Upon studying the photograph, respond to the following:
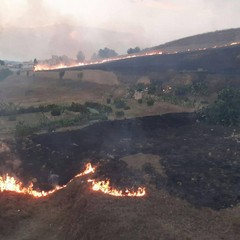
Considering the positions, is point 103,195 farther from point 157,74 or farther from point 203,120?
point 157,74

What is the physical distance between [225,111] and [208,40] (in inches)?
3045

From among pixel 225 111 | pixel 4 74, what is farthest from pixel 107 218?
pixel 4 74

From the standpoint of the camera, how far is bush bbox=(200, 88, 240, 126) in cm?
4845

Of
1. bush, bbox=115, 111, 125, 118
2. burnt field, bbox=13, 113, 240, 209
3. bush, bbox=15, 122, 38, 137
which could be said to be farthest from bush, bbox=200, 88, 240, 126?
bush, bbox=15, 122, 38, 137

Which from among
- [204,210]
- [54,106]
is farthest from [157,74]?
[204,210]

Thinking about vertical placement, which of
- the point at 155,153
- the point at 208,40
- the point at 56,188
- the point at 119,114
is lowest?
the point at 155,153

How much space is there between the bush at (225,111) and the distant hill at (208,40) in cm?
6085

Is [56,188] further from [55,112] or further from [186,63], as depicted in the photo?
[186,63]

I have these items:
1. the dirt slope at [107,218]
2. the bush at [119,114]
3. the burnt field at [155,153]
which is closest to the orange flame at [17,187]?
the dirt slope at [107,218]

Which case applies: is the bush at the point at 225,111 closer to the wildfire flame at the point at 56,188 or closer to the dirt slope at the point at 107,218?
the wildfire flame at the point at 56,188

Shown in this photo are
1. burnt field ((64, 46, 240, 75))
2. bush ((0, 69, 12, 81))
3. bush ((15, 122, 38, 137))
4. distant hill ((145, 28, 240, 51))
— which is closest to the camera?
bush ((15, 122, 38, 137))

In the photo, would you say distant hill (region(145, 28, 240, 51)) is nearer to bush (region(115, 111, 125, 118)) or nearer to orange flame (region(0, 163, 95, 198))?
bush (region(115, 111, 125, 118))

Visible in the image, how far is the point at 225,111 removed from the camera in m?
49.9

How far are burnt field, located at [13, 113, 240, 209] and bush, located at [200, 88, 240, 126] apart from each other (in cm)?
228
